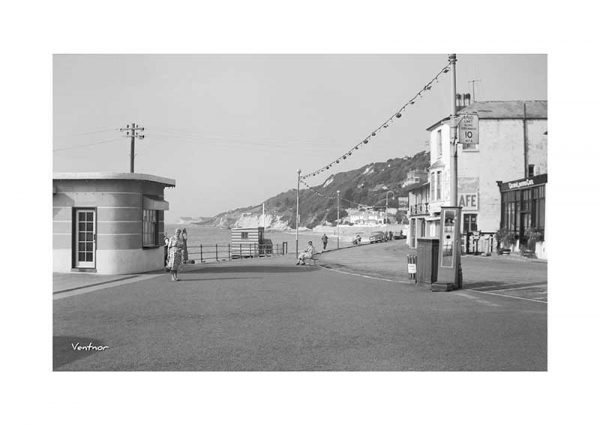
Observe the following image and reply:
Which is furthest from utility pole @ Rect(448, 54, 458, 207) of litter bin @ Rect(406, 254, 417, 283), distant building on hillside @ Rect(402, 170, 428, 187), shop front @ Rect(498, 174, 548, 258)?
distant building on hillside @ Rect(402, 170, 428, 187)

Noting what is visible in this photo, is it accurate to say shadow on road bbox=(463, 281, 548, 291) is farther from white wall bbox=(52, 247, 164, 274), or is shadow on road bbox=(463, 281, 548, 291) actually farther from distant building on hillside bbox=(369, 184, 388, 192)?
distant building on hillside bbox=(369, 184, 388, 192)

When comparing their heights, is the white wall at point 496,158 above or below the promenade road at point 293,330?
above

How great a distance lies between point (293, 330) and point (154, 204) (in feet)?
38.3

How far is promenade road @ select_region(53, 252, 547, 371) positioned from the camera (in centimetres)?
779

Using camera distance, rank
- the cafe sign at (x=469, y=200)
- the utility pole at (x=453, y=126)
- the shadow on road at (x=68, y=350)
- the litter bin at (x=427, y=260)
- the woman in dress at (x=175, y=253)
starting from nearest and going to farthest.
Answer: the shadow on road at (x=68, y=350), the utility pole at (x=453, y=126), the litter bin at (x=427, y=260), the woman in dress at (x=175, y=253), the cafe sign at (x=469, y=200)

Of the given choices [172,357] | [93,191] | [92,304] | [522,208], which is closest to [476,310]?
[172,357]

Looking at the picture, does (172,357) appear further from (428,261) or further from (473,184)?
(473,184)

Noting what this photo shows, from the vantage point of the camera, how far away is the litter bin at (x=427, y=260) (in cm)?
1585

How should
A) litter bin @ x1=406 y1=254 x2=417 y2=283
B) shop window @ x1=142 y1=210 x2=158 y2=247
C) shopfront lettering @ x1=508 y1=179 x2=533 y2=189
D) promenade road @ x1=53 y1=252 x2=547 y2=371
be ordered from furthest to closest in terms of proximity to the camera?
shopfront lettering @ x1=508 y1=179 x2=533 y2=189
shop window @ x1=142 y1=210 x2=158 y2=247
litter bin @ x1=406 y1=254 x2=417 y2=283
promenade road @ x1=53 y1=252 x2=547 y2=371

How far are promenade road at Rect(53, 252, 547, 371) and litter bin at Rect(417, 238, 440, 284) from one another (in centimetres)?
151

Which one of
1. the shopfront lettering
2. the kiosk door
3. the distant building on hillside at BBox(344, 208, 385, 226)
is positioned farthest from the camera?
the distant building on hillside at BBox(344, 208, 385, 226)

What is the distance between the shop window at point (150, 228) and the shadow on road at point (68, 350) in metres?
10.8

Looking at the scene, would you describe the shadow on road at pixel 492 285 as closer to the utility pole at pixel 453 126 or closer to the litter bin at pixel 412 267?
the litter bin at pixel 412 267

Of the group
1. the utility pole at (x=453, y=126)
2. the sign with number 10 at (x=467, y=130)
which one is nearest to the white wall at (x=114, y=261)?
the utility pole at (x=453, y=126)
